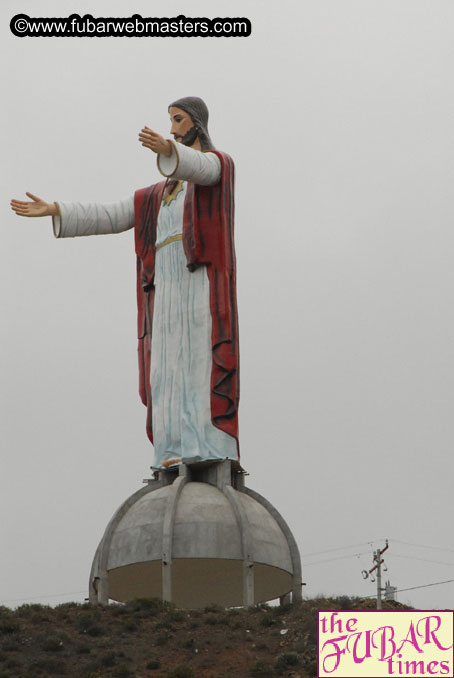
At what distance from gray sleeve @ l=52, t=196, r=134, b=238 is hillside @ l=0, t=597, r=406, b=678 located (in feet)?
28.5

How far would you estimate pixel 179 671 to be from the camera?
1047 inches

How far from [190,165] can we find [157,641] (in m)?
10.1

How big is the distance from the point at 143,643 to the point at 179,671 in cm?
205

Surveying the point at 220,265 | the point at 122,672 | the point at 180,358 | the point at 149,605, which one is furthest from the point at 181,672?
the point at 220,265

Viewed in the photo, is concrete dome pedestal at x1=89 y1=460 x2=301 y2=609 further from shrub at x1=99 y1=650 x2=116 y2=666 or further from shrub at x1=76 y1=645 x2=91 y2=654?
shrub at x1=99 y1=650 x2=116 y2=666

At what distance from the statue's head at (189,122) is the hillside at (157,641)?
1067 centimetres

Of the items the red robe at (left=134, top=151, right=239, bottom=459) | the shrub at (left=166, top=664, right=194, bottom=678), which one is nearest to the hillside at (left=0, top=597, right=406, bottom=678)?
the shrub at (left=166, top=664, right=194, bottom=678)

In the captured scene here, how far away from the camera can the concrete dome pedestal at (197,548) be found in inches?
1221

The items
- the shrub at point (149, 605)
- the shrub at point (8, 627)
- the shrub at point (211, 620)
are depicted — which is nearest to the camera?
the shrub at point (8, 627)

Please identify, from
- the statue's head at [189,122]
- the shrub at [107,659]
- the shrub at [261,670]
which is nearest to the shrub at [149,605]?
the shrub at [107,659]

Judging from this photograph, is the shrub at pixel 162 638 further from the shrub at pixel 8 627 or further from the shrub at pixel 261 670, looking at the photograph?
the shrub at pixel 8 627

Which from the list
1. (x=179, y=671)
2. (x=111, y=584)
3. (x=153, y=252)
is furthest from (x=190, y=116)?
(x=179, y=671)

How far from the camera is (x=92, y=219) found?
34.6 meters

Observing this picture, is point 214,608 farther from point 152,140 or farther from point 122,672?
point 152,140
